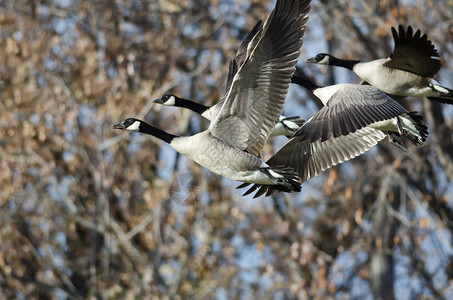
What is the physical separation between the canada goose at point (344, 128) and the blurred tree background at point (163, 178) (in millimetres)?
4640

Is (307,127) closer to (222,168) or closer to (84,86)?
(222,168)

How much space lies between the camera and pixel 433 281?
13.4 meters

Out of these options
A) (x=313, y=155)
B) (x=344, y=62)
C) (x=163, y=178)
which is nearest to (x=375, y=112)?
(x=313, y=155)

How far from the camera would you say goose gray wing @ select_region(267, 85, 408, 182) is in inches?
270

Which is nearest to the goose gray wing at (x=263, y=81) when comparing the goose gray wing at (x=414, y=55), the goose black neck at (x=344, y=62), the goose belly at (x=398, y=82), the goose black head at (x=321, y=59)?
the goose gray wing at (x=414, y=55)

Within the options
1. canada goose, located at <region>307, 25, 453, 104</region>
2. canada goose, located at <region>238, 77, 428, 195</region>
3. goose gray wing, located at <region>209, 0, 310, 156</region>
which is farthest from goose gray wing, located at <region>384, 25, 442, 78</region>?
goose gray wing, located at <region>209, 0, 310, 156</region>

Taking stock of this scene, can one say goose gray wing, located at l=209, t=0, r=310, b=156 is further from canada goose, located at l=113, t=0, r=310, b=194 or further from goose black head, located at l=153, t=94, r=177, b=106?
goose black head, located at l=153, t=94, r=177, b=106

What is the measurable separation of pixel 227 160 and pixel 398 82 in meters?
1.80

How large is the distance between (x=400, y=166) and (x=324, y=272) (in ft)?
5.87

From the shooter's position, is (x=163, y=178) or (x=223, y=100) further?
(x=163, y=178)

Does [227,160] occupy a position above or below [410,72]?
below

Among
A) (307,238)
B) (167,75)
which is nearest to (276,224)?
(307,238)

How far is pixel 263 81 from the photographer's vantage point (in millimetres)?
6871

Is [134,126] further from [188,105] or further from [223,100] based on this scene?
[188,105]
